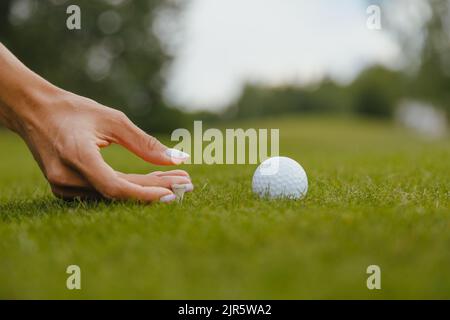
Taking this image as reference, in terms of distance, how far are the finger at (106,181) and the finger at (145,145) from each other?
0.31 metres

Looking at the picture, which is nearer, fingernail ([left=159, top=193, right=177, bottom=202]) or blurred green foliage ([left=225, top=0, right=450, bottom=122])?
fingernail ([left=159, top=193, right=177, bottom=202])

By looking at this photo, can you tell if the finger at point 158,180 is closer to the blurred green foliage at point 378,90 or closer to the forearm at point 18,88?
the forearm at point 18,88

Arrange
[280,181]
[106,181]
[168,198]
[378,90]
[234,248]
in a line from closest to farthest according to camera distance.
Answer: [234,248] < [106,181] < [168,198] < [280,181] < [378,90]

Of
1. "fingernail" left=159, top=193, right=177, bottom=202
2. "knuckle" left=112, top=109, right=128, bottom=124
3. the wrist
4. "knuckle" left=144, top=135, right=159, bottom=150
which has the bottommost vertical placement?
"fingernail" left=159, top=193, right=177, bottom=202

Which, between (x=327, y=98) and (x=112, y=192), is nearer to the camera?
(x=112, y=192)

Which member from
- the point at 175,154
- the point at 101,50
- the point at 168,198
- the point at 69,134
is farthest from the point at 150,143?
the point at 101,50

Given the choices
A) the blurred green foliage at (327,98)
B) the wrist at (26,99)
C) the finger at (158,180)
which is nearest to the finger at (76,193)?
the finger at (158,180)

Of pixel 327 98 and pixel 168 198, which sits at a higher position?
pixel 327 98

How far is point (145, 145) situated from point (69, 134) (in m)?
0.55

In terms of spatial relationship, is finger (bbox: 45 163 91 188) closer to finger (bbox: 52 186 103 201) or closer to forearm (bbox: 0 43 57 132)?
finger (bbox: 52 186 103 201)

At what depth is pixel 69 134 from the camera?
346 cm

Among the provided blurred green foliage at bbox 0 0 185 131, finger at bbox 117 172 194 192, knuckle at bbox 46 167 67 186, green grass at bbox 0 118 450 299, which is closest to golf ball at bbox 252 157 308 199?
green grass at bbox 0 118 450 299

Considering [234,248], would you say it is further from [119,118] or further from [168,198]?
[119,118]

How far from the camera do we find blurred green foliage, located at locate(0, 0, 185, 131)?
28500 millimetres
